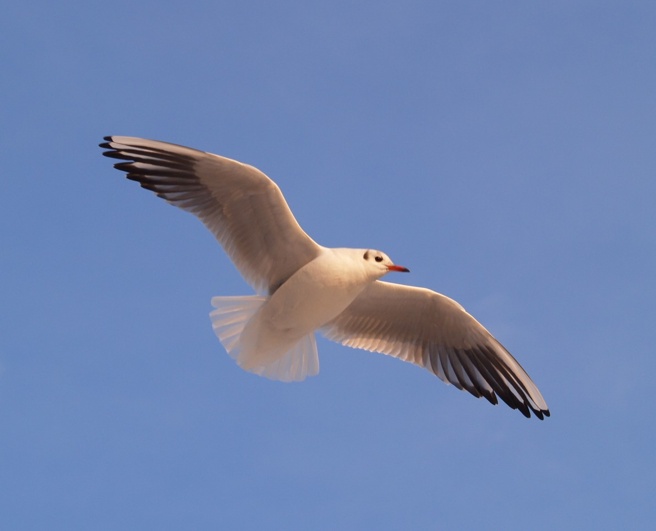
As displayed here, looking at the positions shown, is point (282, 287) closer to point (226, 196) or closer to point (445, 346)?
point (226, 196)

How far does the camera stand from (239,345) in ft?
33.3

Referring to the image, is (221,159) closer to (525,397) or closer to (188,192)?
(188,192)

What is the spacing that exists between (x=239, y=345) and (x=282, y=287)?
75 centimetres

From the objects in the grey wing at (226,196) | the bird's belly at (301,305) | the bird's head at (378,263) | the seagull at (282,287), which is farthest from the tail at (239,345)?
the bird's head at (378,263)

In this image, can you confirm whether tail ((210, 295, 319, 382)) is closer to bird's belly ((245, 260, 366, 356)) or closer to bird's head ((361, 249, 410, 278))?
bird's belly ((245, 260, 366, 356))

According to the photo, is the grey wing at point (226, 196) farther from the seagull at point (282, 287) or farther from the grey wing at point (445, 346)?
the grey wing at point (445, 346)

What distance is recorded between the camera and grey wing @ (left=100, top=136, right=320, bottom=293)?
970 centimetres

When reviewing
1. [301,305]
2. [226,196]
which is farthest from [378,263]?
[226,196]

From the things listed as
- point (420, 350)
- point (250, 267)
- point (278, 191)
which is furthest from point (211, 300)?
point (420, 350)

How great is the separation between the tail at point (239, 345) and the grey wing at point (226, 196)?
0.39 metres

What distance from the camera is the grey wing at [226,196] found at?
9.70 metres

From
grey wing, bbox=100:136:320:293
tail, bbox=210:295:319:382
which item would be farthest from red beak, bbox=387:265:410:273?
tail, bbox=210:295:319:382

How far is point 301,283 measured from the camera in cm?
978

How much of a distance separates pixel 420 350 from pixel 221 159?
3088 mm
